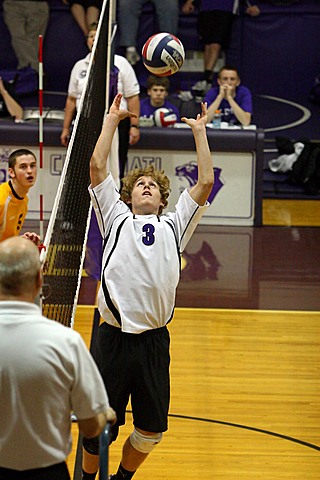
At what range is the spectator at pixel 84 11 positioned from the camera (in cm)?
1641

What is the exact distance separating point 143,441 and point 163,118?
7474 mm

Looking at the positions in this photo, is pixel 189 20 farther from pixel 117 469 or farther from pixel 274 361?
pixel 117 469

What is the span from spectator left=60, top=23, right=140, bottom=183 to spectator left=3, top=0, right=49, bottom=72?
4569 millimetres

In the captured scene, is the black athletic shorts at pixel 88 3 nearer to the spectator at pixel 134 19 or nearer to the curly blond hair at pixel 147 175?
the spectator at pixel 134 19

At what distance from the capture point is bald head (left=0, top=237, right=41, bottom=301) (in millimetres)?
3881

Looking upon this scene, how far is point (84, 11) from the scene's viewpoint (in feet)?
55.0

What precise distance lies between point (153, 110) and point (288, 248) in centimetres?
266

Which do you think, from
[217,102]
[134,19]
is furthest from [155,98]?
[134,19]

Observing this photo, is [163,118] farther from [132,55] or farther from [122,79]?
[132,55]

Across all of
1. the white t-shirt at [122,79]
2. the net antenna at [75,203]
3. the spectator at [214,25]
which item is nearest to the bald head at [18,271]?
the net antenna at [75,203]

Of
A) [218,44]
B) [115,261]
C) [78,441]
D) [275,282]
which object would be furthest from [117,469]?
[218,44]

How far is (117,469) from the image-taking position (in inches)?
259

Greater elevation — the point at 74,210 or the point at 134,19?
the point at 74,210

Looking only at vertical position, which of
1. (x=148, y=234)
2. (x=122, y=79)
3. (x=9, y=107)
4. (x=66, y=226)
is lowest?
(x=9, y=107)
